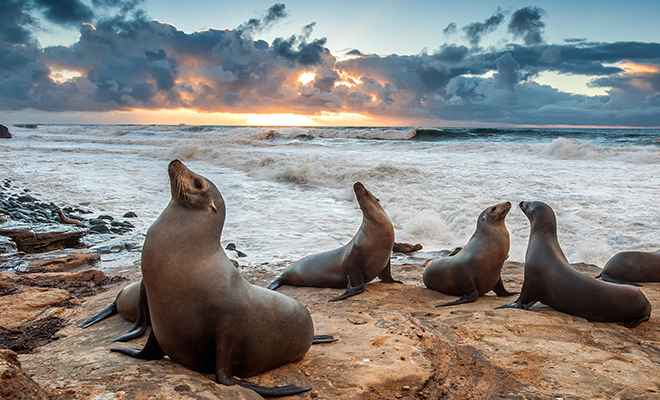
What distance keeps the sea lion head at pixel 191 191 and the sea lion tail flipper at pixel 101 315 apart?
222 cm

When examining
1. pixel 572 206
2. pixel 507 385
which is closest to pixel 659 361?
pixel 507 385

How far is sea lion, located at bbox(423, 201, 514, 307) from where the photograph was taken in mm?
5699

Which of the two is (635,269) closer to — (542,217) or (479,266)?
(542,217)

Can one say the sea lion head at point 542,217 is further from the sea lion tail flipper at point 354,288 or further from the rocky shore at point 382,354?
the sea lion tail flipper at point 354,288

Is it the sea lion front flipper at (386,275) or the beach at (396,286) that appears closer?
the beach at (396,286)

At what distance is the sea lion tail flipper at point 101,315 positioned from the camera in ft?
14.1

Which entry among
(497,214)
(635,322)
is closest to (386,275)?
(497,214)

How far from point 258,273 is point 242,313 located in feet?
14.6

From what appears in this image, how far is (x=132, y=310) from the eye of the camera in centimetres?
420

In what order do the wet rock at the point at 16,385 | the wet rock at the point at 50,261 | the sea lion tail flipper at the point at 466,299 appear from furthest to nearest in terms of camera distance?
the wet rock at the point at 50,261 → the sea lion tail flipper at the point at 466,299 → the wet rock at the point at 16,385

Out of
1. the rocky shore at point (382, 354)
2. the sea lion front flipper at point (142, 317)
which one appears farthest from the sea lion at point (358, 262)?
the sea lion front flipper at point (142, 317)

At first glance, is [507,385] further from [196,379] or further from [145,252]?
[145,252]

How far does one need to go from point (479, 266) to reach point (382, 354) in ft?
8.97

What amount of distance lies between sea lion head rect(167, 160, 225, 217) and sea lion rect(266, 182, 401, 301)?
11.0ft
